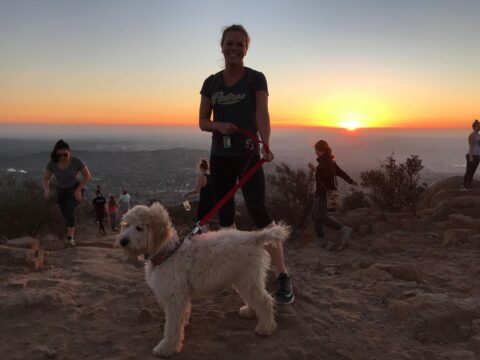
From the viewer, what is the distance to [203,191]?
292 inches

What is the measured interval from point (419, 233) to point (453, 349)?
4.95 meters

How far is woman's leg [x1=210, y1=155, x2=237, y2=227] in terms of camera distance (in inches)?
157

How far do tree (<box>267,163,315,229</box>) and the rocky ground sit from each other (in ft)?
12.2

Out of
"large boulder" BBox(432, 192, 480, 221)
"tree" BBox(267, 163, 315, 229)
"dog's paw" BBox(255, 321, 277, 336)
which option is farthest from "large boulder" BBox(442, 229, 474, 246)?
"dog's paw" BBox(255, 321, 277, 336)

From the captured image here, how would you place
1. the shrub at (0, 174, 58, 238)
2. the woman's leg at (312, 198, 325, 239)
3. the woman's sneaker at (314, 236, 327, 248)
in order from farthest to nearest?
the shrub at (0, 174, 58, 238) → the woman's leg at (312, 198, 325, 239) → the woman's sneaker at (314, 236, 327, 248)

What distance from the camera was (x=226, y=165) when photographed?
3.98 metres

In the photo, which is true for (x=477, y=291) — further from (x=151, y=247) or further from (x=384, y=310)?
(x=151, y=247)

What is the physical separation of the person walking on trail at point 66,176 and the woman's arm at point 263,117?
15.2ft

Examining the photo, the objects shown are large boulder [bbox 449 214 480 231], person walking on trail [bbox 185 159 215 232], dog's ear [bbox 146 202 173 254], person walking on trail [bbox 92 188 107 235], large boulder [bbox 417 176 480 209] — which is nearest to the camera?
dog's ear [bbox 146 202 173 254]

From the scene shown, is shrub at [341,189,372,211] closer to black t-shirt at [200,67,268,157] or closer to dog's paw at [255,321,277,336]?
black t-shirt at [200,67,268,157]

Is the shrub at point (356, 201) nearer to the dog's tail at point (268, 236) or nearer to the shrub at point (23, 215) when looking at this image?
the dog's tail at point (268, 236)

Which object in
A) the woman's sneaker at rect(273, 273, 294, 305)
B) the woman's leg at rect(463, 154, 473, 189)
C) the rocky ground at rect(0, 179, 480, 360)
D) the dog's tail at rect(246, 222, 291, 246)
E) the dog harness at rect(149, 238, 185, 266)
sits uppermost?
the woman's leg at rect(463, 154, 473, 189)

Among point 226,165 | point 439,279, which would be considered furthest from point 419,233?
point 226,165

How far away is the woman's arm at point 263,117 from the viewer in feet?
12.8
